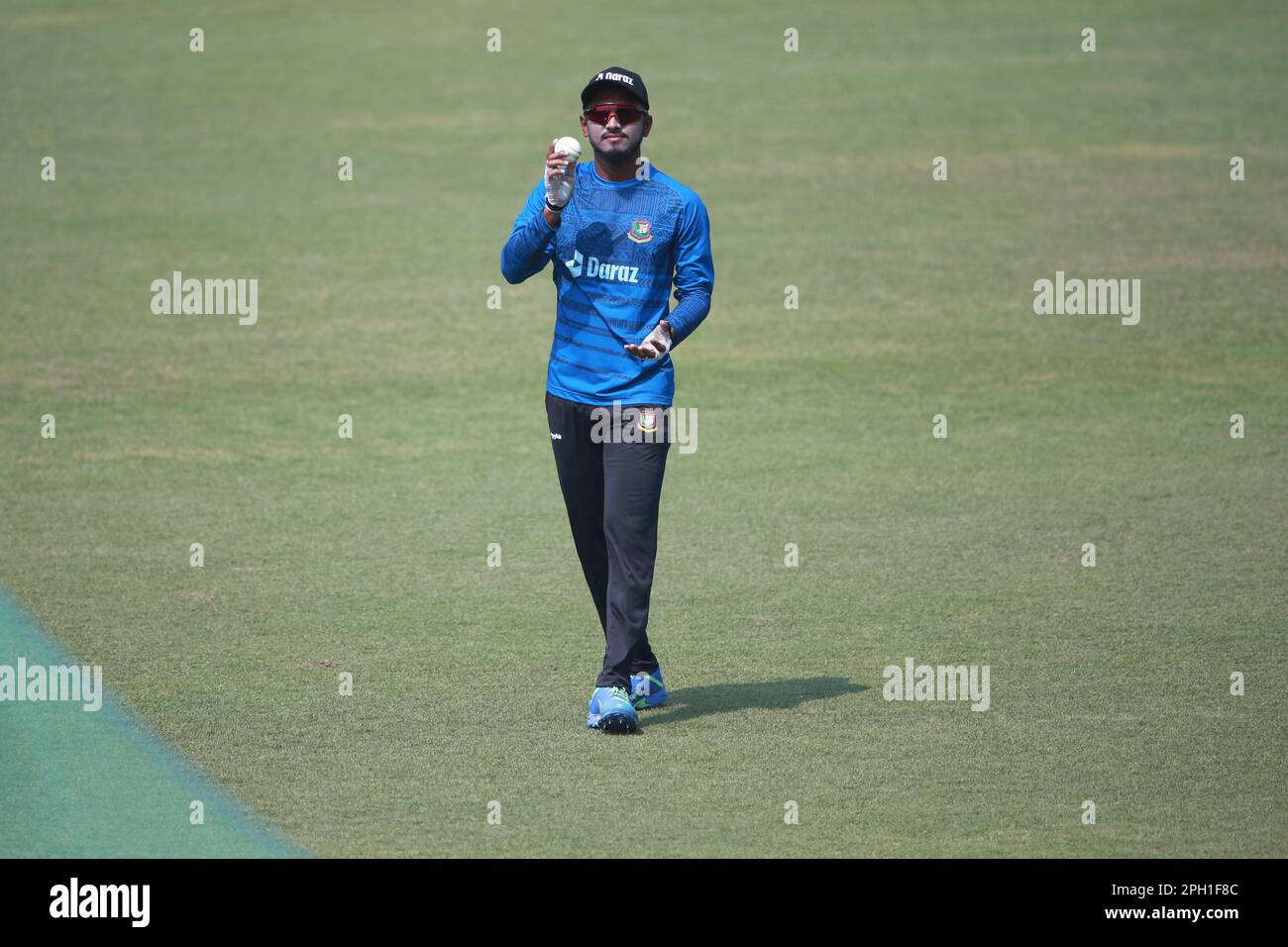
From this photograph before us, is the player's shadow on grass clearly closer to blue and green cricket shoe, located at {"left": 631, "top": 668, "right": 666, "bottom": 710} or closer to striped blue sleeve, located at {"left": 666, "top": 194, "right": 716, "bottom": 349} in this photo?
blue and green cricket shoe, located at {"left": 631, "top": 668, "right": 666, "bottom": 710}

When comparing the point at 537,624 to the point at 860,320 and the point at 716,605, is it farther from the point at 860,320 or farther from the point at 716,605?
the point at 860,320

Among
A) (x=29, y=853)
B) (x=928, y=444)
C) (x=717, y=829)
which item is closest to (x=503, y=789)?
(x=717, y=829)

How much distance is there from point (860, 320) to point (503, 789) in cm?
975

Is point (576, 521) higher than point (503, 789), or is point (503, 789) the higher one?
point (576, 521)

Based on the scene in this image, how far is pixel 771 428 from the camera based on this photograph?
12.8m

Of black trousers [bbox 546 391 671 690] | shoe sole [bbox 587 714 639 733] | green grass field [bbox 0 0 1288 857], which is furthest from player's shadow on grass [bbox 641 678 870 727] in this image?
black trousers [bbox 546 391 671 690]

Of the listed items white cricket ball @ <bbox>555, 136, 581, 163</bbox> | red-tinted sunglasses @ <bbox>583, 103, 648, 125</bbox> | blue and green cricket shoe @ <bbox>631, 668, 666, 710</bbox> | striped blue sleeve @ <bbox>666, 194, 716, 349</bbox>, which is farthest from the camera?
blue and green cricket shoe @ <bbox>631, 668, 666, 710</bbox>

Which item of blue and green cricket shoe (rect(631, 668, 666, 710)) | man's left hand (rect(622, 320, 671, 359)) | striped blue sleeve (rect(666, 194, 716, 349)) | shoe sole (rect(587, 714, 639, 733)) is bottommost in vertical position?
shoe sole (rect(587, 714, 639, 733))

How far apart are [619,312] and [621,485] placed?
0.68 metres

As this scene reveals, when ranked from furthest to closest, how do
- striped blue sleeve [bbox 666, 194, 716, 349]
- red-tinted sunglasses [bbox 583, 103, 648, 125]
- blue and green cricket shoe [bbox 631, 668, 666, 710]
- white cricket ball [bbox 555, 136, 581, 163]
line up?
1. blue and green cricket shoe [bbox 631, 668, 666, 710]
2. striped blue sleeve [bbox 666, 194, 716, 349]
3. red-tinted sunglasses [bbox 583, 103, 648, 125]
4. white cricket ball [bbox 555, 136, 581, 163]

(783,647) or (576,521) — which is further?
(783,647)

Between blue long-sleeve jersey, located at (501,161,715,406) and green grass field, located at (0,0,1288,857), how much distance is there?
Result: 1.41 m

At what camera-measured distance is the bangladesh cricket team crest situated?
6.95 meters

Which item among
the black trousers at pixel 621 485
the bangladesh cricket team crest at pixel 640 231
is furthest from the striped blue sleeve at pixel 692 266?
the black trousers at pixel 621 485
